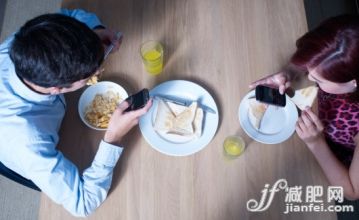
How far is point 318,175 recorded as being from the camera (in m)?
0.99

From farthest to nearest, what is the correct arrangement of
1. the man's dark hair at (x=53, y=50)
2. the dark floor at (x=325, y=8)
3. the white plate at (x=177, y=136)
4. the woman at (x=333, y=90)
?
the dark floor at (x=325, y=8) → the white plate at (x=177, y=136) → the woman at (x=333, y=90) → the man's dark hair at (x=53, y=50)

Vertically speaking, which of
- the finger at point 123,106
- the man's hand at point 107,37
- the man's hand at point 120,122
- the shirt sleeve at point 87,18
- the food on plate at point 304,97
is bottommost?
the food on plate at point 304,97

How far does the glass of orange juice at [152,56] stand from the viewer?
1.07 meters

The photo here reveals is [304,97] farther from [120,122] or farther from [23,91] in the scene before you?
[23,91]

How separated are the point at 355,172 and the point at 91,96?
35.3 inches

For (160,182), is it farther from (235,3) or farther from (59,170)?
(235,3)

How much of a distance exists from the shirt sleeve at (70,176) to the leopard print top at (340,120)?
750 mm

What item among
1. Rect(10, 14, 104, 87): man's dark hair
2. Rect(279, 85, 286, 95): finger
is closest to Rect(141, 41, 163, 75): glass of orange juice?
Rect(10, 14, 104, 87): man's dark hair

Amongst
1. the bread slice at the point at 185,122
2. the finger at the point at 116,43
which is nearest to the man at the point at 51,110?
the bread slice at the point at 185,122

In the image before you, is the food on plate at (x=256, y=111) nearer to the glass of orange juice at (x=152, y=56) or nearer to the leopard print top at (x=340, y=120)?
the leopard print top at (x=340, y=120)

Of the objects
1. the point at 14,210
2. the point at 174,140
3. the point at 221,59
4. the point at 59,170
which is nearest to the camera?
the point at 59,170

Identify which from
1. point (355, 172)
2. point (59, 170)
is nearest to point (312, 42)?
point (355, 172)

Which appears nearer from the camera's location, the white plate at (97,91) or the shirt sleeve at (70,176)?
the shirt sleeve at (70,176)

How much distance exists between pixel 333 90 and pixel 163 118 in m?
0.57
